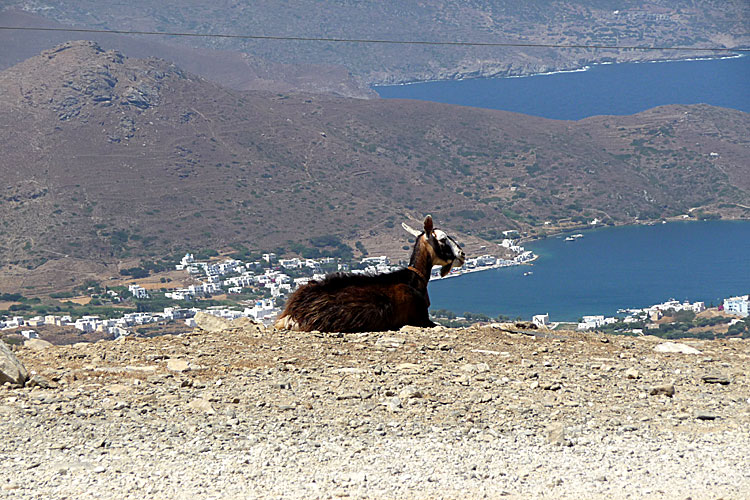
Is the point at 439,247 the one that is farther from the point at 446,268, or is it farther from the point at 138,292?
the point at 138,292

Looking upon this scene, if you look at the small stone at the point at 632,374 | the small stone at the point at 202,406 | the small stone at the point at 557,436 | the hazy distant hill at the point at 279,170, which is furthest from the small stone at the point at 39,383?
the hazy distant hill at the point at 279,170

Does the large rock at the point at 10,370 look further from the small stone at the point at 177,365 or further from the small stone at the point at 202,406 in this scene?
the small stone at the point at 202,406

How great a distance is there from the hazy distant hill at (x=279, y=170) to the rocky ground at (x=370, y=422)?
341 ft

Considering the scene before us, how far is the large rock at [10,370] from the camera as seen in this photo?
28.2ft

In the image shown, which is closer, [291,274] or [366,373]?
[366,373]

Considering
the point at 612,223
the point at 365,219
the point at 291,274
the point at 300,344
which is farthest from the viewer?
the point at 612,223

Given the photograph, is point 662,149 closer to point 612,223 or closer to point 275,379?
point 612,223

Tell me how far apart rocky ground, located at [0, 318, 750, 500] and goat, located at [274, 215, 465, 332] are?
96 cm

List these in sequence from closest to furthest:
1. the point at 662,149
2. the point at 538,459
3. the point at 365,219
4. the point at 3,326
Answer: the point at 538,459 → the point at 3,326 → the point at 365,219 → the point at 662,149

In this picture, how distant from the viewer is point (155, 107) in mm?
187000

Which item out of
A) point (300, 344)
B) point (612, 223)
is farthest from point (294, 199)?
point (300, 344)

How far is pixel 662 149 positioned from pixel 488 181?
38.7 metres

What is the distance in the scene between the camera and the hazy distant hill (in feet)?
426

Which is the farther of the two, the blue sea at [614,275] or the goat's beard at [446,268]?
the blue sea at [614,275]
